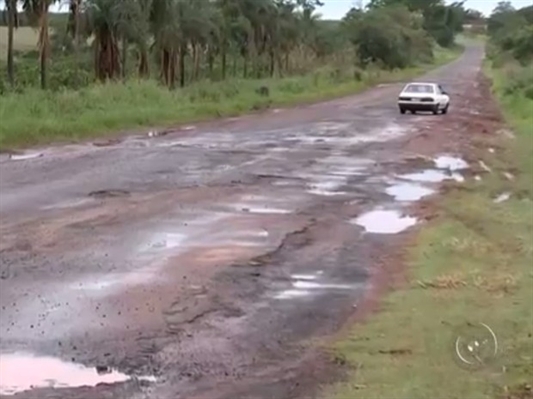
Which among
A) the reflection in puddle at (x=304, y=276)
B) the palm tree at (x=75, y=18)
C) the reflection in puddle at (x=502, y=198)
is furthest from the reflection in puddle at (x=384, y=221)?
the palm tree at (x=75, y=18)

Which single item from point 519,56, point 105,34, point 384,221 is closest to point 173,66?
point 105,34

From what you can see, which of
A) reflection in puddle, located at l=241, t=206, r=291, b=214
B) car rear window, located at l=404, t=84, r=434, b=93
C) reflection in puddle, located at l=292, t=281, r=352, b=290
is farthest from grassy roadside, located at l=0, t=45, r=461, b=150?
reflection in puddle, located at l=292, t=281, r=352, b=290

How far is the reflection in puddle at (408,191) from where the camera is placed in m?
17.6

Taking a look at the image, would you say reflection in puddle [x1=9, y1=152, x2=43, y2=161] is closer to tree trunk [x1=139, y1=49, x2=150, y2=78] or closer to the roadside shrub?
tree trunk [x1=139, y1=49, x2=150, y2=78]

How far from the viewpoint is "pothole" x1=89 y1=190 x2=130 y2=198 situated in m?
16.4

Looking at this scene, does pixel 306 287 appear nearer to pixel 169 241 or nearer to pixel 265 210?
pixel 169 241

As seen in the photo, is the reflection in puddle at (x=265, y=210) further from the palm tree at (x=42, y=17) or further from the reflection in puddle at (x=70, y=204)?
the palm tree at (x=42, y=17)

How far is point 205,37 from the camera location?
5606cm

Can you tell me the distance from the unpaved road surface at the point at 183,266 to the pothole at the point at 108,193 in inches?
1.2

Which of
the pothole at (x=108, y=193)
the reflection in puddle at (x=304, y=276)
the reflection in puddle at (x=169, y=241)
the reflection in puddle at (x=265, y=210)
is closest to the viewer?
the reflection in puddle at (x=304, y=276)

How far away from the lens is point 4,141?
79.8 feet

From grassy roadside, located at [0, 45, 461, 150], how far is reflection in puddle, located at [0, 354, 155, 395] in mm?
16790

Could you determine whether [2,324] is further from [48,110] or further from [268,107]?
[268,107]

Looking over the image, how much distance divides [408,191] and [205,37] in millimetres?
38791
